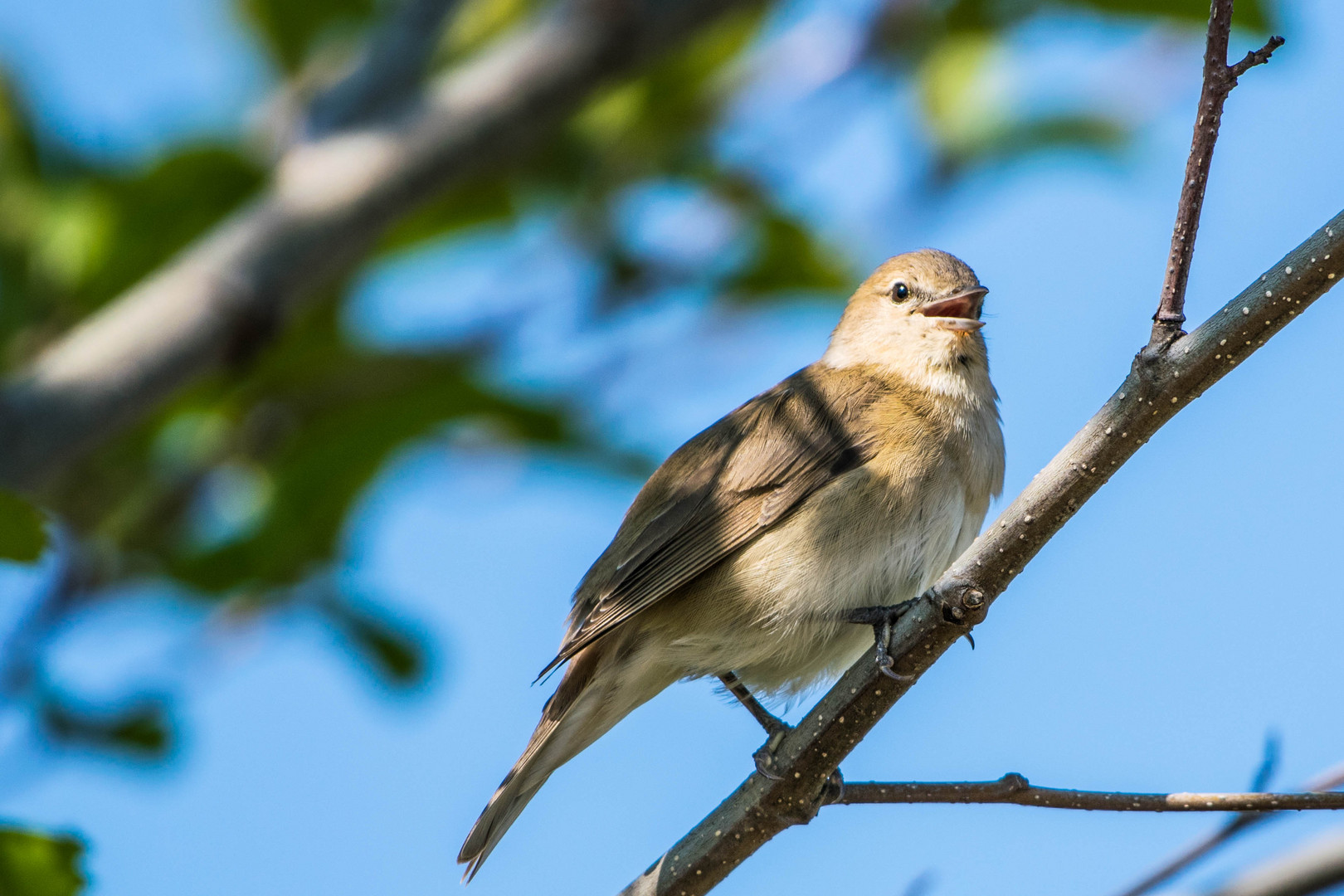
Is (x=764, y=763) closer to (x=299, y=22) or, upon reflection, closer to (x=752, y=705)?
(x=752, y=705)

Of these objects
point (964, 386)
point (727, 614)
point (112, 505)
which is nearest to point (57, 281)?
point (112, 505)

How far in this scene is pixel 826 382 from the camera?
4.80 meters

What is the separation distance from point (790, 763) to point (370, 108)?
6.82 feet

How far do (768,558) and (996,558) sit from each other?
62.1 inches

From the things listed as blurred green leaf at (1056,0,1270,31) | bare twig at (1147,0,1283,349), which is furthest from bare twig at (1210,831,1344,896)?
blurred green leaf at (1056,0,1270,31)

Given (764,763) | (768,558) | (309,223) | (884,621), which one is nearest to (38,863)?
(764,763)

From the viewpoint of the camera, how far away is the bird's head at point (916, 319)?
189 inches

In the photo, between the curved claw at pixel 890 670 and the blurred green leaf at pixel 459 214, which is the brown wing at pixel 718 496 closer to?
the blurred green leaf at pixel 459 214

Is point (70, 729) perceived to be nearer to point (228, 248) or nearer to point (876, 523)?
point (228, 248)

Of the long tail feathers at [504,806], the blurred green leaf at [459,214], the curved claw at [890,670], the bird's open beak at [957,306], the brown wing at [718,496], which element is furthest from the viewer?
the bird's open beak at [957,306]

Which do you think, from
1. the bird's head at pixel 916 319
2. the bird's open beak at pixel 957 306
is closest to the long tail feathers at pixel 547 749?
the bird's head at pixel 916 319

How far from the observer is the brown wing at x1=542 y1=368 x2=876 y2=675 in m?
3.96

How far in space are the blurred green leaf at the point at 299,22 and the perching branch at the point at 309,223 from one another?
654mm

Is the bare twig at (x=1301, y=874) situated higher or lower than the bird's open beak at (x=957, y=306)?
lower
